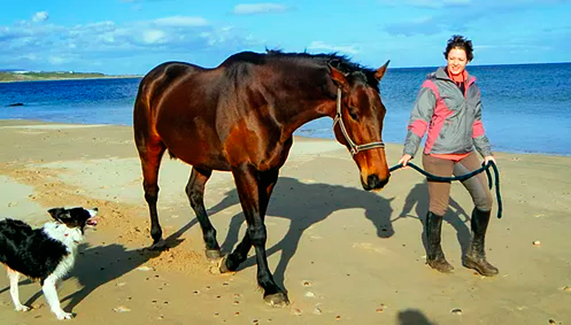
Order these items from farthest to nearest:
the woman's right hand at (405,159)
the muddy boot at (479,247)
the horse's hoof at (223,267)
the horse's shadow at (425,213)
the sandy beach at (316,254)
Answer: the horse's shadow at (425,213)
the horse's hoof at (223,267)
the muddy boot at (479,247)
the woman's right hand at (405,159)
the sandy beach at (316,254)

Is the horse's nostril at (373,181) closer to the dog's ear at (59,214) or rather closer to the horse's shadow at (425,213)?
the horse's shadow at (425,213)

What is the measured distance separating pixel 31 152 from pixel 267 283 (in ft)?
33.8

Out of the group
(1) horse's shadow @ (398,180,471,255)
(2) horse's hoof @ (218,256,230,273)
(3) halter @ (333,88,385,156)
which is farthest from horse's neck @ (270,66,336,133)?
(1) horse's shadow @ (398,180,471,255)

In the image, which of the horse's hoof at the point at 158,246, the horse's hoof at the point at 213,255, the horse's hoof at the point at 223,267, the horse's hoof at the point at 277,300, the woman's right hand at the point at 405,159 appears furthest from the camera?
the horse's hoof at the point at 158,246

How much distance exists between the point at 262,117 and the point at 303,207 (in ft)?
10.1

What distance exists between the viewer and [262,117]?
4355mm

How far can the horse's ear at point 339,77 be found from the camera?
3.88 meters

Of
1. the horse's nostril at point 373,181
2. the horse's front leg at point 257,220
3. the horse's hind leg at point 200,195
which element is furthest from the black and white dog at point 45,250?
the horse's nostril at point 373,181

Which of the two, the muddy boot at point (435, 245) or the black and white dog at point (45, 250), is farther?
the muddy boot at point (435, 245)

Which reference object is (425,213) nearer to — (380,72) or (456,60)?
(456,60)

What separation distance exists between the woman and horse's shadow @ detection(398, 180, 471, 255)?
0.80 meters

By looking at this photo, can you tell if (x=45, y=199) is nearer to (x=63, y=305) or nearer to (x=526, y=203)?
(x=63, y=305)

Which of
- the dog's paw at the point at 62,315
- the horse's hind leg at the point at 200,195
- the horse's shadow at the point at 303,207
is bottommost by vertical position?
the horse's shadow at the point at 303,207

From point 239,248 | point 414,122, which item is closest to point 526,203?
point 414,122
